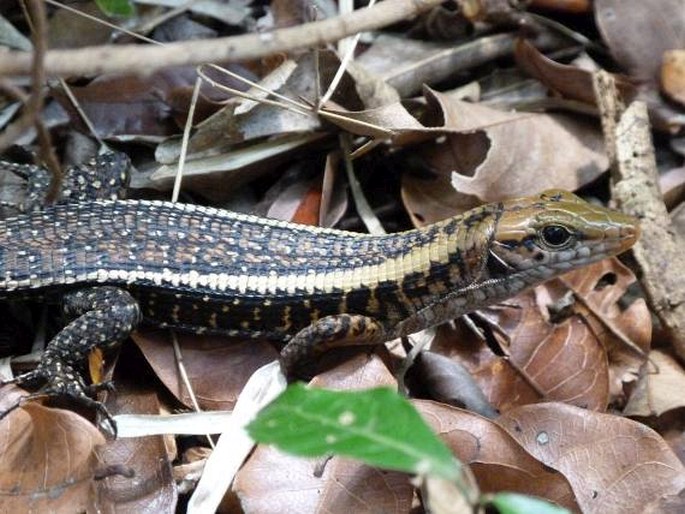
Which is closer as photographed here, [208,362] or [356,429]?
[356,429]

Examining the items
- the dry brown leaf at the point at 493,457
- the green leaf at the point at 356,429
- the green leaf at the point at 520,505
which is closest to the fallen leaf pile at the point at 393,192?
the dry brown leaf at the point at 493,457

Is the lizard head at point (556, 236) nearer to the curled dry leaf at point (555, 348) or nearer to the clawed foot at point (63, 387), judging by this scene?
the curled dry leaf at point (555, 348)

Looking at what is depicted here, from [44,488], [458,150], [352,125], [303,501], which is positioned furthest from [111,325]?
[458,150]

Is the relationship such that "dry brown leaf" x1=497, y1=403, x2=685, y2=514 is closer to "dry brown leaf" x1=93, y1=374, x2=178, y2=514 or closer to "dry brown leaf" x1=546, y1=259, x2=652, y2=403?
"dry brown leaf" x1=546, y1=259, x2=652, y2=403

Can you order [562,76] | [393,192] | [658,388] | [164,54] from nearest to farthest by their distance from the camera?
[164,54] < [658,388] < [393,192] < [562,76]

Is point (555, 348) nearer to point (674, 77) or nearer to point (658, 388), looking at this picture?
point (658, 388)

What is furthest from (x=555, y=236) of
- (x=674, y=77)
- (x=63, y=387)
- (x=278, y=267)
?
(x=63, y=387)
